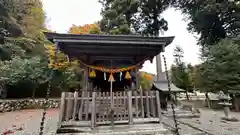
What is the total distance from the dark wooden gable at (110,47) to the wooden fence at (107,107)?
169 centimetres

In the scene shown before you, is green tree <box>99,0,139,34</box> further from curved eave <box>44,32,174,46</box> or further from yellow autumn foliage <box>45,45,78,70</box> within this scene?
curved eave <box>44,32,174,46</box>

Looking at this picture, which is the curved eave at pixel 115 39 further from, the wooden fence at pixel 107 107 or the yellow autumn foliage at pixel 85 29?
the yellow autumn foliage at pixel 85 29

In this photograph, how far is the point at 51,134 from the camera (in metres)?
4.61

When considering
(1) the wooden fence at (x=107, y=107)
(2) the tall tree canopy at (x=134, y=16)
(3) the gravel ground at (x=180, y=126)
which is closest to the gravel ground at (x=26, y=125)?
(3) the gravel ground at (x=180, y=126)

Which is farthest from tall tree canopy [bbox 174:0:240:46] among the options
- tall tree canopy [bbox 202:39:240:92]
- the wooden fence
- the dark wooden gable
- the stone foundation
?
the stone foundation

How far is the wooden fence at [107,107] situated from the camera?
426cm

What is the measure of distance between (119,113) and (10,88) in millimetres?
14787

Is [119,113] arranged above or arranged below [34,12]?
below

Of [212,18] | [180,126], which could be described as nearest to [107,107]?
[180,126]

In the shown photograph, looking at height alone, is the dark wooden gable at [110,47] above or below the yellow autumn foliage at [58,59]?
below

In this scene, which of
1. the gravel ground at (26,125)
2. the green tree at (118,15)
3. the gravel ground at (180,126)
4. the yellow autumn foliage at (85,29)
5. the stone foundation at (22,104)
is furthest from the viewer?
the yellow autumn foliage at (85,29)

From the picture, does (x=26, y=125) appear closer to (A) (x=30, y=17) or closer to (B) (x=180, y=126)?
(B) (x=180, y=126)

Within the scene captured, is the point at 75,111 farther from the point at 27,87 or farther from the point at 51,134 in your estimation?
the point at 27,87

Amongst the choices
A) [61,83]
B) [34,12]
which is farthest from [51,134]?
[34,12]
